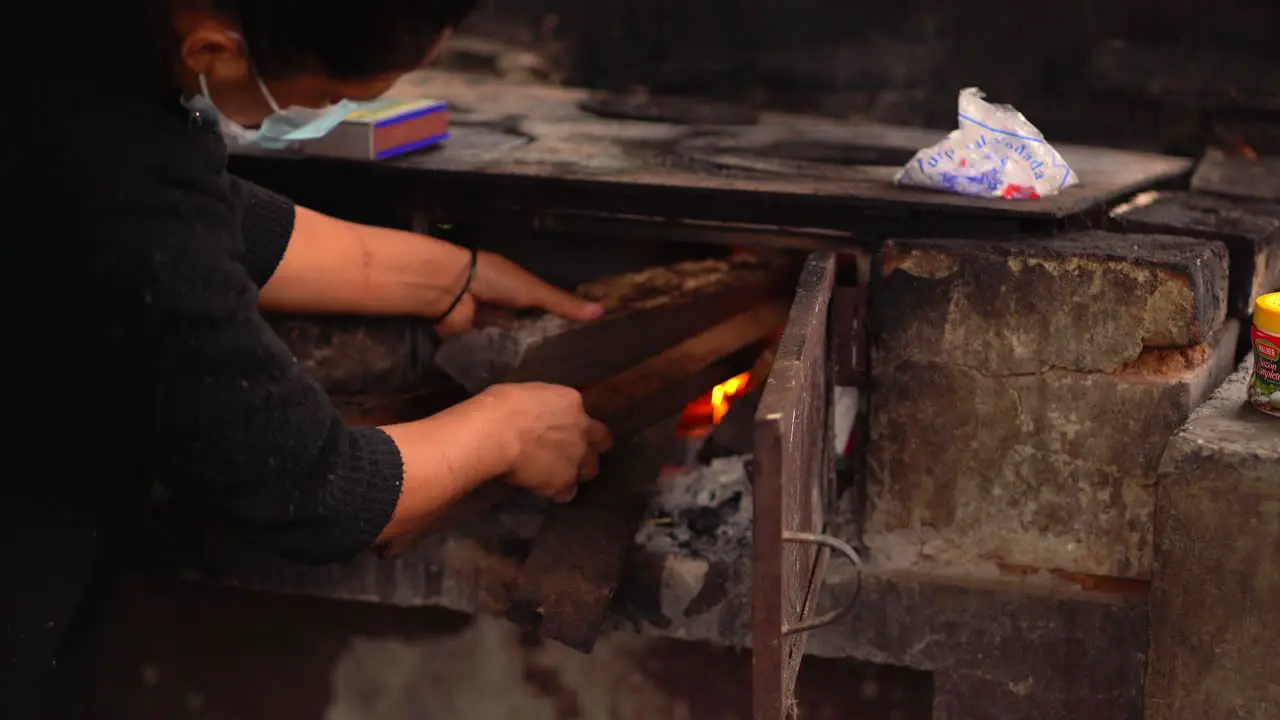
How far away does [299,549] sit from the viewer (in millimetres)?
1612

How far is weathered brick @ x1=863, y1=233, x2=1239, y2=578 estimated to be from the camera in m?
1.90

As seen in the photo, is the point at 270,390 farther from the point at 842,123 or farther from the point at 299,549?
the point at 842,123

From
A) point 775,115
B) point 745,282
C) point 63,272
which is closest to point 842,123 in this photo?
point 775,115

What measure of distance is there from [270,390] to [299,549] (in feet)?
0.72

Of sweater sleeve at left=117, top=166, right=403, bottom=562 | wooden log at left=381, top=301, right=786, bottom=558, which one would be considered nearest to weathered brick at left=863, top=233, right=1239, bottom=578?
wooden log at left=381, top=301, right=786, bottom=558

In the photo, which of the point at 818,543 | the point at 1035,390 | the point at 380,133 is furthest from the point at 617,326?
the point at 818,543

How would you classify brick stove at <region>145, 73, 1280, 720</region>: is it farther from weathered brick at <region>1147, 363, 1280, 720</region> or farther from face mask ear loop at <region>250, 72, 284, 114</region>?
face mask ear loop at <region>250, 72, 284, 114</region>

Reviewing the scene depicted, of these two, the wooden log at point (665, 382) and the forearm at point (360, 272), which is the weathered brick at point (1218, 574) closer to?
the wooden log at point (665, 382)

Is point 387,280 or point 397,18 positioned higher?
point 397,18

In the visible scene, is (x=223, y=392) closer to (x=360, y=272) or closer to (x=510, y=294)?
(x=360, y=272)

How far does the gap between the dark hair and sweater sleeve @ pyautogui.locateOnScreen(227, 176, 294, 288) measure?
0.64 meters

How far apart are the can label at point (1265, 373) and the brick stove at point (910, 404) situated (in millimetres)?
146

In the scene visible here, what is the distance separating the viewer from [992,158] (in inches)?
81.5

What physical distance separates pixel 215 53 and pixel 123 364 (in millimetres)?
329
